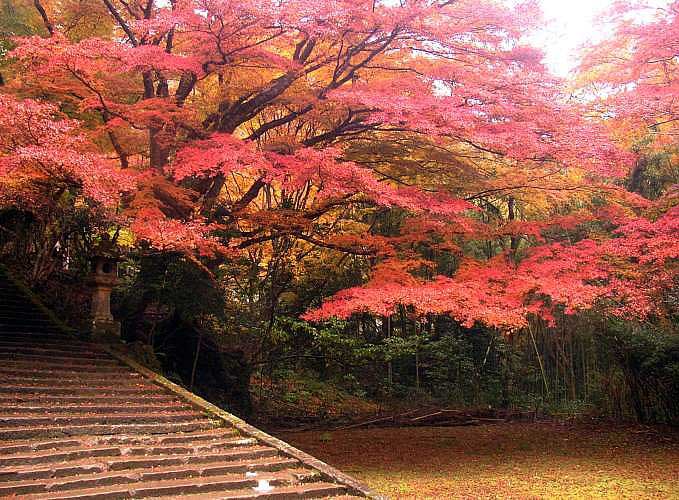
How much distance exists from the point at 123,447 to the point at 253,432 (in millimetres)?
1662

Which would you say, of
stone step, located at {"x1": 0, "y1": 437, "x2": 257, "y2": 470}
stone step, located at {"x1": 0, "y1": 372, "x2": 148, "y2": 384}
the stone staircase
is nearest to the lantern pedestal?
the stone staircase

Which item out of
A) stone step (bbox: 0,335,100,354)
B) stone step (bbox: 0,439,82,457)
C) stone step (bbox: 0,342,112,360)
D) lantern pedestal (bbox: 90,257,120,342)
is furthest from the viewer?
lantern pedestal (bbox: 90,257,120,342)

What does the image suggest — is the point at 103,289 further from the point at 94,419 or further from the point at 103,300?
the point at 94,419

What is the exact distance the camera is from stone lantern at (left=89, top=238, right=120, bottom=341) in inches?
412

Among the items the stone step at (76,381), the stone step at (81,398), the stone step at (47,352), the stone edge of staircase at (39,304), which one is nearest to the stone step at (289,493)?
the stone step at (81,398)

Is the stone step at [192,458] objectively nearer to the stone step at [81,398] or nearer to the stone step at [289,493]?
the stone step at [289,493]

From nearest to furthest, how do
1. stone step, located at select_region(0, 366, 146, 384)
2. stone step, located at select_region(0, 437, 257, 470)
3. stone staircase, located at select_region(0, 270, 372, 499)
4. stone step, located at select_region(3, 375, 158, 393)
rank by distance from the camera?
1. stone staircase, located at select_region(0, 270, 372, 499)
2. stone step, located at select_region(0, 437, 257, 470)
3. stone step, located at select_region(3, 375, 158, 393)
4. stone step, located at select_region(0, 366, 146, 384)

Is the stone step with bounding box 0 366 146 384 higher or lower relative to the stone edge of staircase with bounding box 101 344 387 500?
higher

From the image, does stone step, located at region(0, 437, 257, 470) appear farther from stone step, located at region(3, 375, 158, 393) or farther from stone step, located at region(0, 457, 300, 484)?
stone step, located at region(3, 375, 158, 393)

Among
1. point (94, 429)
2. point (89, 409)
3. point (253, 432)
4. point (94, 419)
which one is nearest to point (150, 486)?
point (94, 429)

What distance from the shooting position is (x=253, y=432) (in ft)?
24.0

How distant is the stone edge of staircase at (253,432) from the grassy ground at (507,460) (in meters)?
0.92

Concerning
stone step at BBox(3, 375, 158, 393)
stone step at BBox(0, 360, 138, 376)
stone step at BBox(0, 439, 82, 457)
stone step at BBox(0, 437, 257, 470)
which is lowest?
stone step at BBox(0, 437, 257, 470)

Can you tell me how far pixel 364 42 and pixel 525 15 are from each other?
95.6 inches
